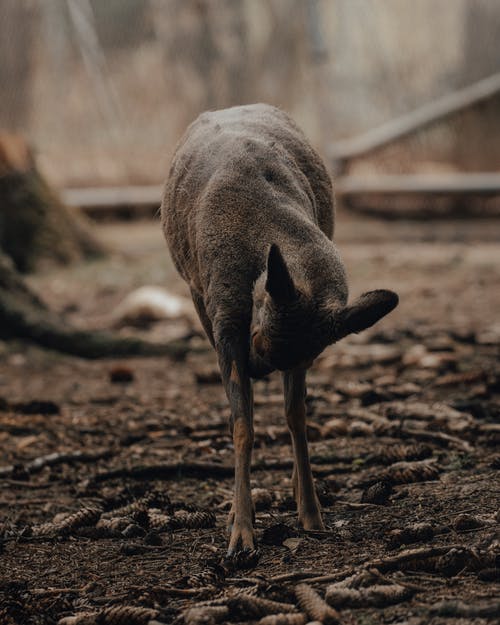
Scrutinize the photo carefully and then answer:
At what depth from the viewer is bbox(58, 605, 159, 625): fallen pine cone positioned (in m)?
3.23

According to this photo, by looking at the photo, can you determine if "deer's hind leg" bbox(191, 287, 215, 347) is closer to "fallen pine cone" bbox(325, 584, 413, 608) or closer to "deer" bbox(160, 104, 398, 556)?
"deer" bbox(160, 104, 398, 556)

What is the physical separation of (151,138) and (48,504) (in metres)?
11.2

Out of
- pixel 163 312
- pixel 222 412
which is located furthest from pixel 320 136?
pixel 222 412

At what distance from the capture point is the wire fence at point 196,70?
1487 cm

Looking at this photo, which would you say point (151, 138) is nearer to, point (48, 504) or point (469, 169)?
point (469, 169)

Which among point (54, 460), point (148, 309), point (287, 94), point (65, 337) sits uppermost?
point (287, 94)

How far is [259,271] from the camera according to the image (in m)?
4.18

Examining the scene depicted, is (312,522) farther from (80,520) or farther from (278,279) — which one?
(278,279)

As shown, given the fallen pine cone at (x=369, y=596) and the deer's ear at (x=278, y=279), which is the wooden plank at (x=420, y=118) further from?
the fallen pine cone at (x=369, y=596)

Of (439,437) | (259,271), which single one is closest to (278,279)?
(259,271)

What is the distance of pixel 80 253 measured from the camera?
12633 mm

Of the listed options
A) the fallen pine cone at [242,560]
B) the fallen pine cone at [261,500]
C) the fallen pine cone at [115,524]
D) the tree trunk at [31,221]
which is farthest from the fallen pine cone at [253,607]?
the tree trunk at [31,221]

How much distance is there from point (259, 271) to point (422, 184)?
10902 mm

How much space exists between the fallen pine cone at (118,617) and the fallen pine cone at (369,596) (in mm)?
566
